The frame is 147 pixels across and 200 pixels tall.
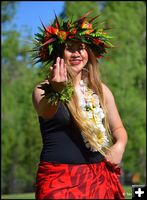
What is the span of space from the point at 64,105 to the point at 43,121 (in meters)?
0.16

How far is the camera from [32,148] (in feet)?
88.8

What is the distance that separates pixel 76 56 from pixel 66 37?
18cm

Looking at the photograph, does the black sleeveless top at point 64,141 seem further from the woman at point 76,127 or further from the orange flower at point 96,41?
the orange flower at point 96,41

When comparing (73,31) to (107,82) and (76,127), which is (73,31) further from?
(107,82)

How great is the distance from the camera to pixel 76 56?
3.66 metres

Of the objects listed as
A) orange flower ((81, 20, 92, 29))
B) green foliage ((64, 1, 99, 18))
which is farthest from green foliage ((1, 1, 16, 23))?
orange flower ((81, 20, 92, 29))

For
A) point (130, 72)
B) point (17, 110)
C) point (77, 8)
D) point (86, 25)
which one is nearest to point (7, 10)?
point (77, 8)

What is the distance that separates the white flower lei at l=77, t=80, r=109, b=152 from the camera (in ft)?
11.5

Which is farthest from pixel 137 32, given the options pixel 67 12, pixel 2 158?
pixel 2 158

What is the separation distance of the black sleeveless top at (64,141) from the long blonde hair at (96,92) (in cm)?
4

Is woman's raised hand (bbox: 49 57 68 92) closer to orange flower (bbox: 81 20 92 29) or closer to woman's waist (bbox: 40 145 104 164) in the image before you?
woman's waist (bbox: 40 145 104 164)

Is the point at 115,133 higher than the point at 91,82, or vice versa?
the point at 91,82

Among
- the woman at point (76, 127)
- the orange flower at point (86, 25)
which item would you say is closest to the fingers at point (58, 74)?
the woman at point (76, 127)

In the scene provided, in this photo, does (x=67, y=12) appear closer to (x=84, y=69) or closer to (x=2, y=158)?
(x=2, y=158)
